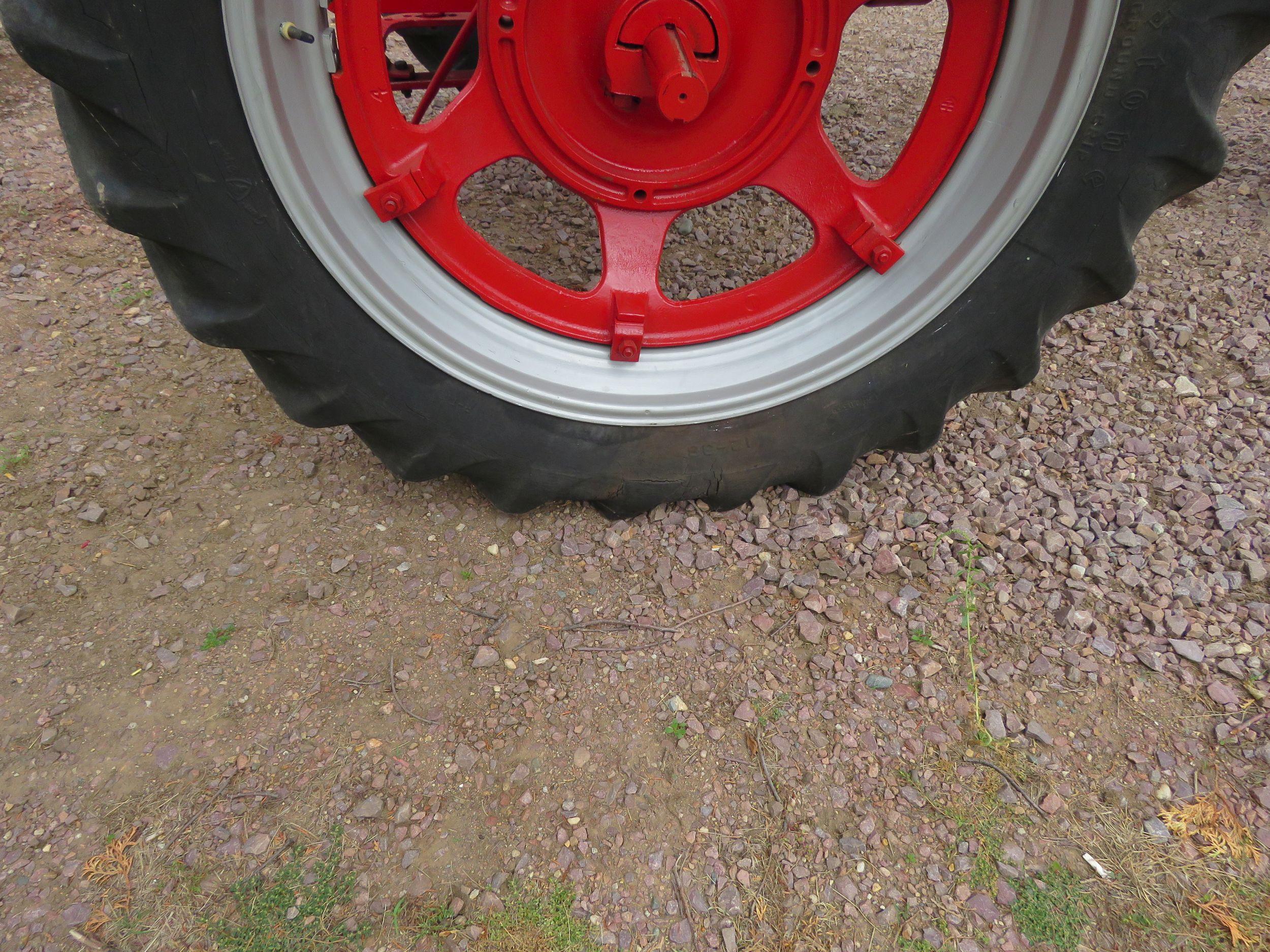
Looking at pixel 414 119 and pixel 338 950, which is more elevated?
pixel 414 119

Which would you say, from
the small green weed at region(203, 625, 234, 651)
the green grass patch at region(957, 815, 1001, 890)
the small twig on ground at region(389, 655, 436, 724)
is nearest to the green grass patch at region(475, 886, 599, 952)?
the small twig on ground at region(389, 655, 436, 724)

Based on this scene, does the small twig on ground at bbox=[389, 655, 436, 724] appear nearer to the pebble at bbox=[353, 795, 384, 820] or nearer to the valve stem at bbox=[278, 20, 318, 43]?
the pebble at bbox=[353, 795, 384, 820]

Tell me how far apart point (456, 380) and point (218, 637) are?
2.04 ft

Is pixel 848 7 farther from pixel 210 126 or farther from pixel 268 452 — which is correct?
pixel 268 452

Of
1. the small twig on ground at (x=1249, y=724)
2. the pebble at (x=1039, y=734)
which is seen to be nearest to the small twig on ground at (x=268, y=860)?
the pebble at (x=1039, y=734)

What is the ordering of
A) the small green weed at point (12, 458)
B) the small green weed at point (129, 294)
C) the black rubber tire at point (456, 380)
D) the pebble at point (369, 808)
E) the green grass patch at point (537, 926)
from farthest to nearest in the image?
the small green weed at point (129, 294)
the small green weed at point (12, 458)
the pebble at point (369, 808)
the green grass patch at point (537, 926)
the black rubber tire at point (456, 380)

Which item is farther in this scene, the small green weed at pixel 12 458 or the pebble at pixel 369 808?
the small green weed at pixel 12 458

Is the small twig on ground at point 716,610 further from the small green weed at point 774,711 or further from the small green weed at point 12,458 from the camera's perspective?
the small green weed at point 12,458

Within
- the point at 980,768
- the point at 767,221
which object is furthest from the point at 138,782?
the point at 767,221

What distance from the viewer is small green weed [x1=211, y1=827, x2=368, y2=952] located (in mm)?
1081

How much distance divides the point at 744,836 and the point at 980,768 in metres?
0.40

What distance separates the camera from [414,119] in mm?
1604

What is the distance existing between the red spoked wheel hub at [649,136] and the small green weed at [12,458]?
1057 mm

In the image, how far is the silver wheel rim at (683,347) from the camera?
110 centimetres
